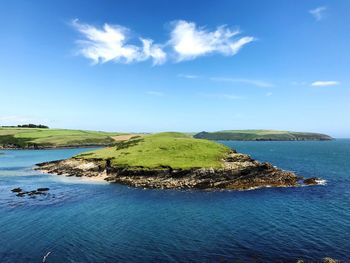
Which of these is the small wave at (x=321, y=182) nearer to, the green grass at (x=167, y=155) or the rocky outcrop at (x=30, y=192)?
the green grass at (x=167, y=155)

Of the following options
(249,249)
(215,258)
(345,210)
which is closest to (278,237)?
(249,249)

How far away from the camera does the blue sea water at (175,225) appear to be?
114 feet

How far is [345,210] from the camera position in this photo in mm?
51531

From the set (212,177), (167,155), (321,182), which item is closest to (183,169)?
(212,177)

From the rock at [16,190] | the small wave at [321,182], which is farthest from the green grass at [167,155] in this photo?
the rock at [16,190]

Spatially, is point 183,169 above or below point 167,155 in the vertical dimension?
below

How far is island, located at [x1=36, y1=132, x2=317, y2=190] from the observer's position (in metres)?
72.0

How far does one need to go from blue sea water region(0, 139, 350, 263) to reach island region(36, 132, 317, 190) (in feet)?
19.9

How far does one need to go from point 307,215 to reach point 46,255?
1465 inches

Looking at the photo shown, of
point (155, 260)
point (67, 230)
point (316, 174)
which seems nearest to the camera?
point (155, 260)

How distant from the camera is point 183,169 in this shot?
75000mm

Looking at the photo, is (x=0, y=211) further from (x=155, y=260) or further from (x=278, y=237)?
(x=278, y=237)

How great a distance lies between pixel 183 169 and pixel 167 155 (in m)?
12.7

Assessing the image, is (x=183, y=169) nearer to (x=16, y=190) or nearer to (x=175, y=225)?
(x=175, y=225)
